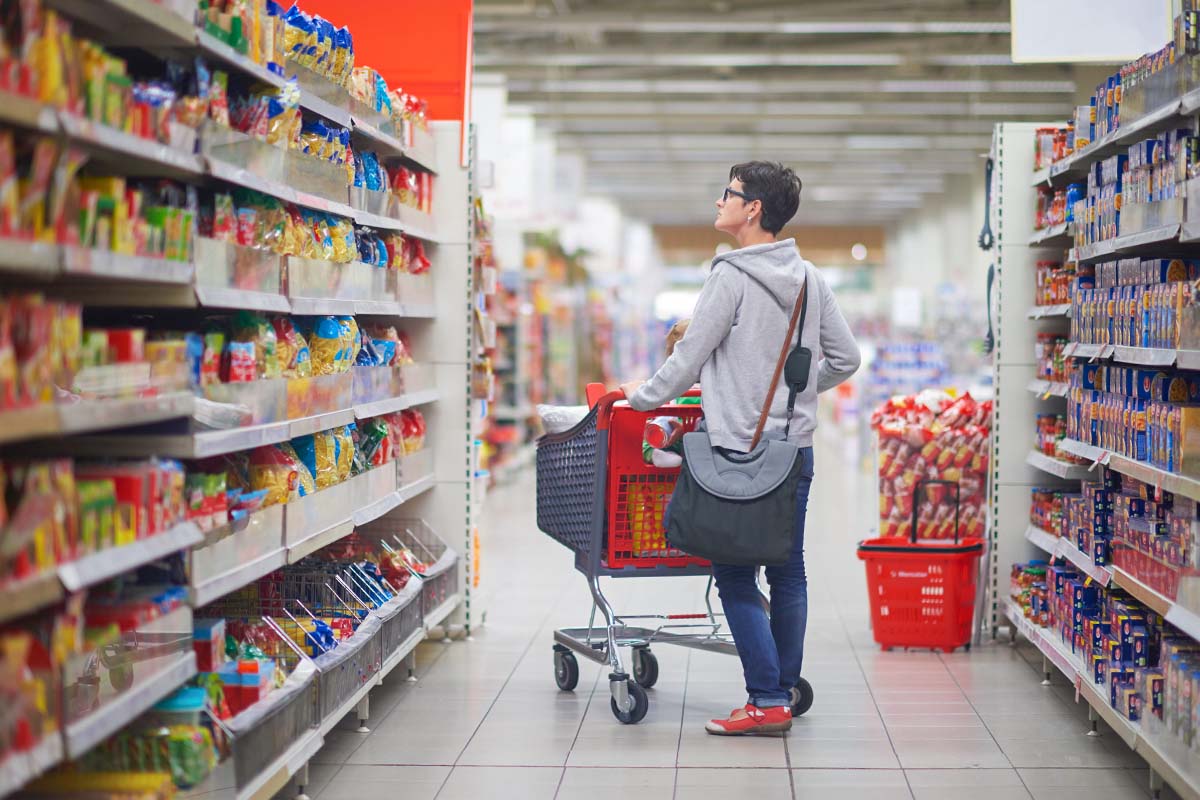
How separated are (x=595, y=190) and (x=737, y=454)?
27.6m

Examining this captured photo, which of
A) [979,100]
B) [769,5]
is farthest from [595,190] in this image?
[769,5]

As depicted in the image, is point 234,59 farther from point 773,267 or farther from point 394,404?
point 394,404

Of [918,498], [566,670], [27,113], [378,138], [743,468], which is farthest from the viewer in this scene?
[918,498]

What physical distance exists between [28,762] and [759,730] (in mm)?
2547

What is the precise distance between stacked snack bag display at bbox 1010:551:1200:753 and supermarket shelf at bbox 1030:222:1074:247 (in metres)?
1.23

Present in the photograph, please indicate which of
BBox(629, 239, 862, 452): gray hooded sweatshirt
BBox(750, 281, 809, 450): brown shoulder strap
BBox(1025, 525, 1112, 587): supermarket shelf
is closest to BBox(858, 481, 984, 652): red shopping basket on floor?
BBox(1025, 525, 1112, 587): supermarket shelf

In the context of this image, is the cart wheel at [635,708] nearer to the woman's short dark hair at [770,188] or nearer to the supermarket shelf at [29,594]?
the woman's short dark hair at [770,188]

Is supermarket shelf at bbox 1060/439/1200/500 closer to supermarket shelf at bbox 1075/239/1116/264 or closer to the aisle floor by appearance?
supermarket shelf at bbox 1075/239/1116/264

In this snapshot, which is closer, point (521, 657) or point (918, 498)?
point (521, 657)

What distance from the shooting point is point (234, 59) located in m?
3.27

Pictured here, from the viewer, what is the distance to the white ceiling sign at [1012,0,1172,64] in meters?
5.49

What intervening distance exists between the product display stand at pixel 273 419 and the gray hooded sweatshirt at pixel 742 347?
107cm

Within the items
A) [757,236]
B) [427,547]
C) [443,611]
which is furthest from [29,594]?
[427,547]

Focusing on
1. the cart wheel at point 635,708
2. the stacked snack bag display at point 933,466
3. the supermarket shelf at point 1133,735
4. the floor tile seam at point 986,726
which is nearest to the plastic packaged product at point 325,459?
the cart wheel at point 635,708
